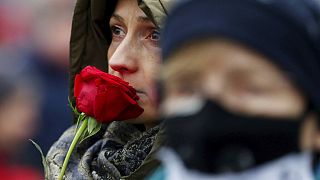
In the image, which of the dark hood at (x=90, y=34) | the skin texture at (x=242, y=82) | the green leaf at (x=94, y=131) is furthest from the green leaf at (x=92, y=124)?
the skin texture at (x=242, y=82)

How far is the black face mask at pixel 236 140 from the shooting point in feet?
4.86

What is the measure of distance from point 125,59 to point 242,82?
1.10 m

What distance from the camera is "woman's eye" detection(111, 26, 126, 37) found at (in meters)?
2.72

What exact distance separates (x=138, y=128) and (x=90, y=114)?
290 millimetres

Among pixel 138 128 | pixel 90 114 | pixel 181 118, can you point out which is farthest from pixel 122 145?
pixel 181 118

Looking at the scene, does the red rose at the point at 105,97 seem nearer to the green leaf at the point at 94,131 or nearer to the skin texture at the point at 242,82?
the green leaf at the point at 94,131

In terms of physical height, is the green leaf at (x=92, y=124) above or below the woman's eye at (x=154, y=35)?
below

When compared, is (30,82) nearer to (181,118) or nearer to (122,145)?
(122,145)

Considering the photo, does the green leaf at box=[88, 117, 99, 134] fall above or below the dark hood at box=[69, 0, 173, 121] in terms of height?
below

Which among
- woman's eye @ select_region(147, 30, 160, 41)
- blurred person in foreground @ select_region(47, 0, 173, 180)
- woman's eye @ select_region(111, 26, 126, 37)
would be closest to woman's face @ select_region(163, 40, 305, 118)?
blurred person in foreground @ select_region(47, 0, 173, 180)

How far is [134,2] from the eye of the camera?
2.64 metres

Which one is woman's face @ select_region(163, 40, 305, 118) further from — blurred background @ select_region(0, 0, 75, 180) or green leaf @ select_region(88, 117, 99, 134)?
blurred background @ select_region(0, 0, 75, 180)

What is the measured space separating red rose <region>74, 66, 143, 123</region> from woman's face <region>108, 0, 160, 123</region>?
5cm

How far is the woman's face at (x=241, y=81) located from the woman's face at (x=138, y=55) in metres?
1.00
